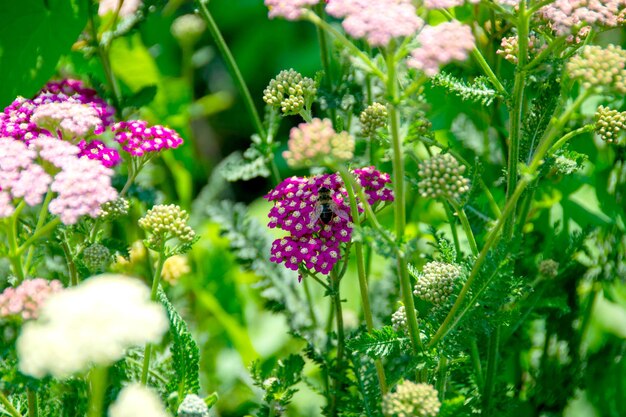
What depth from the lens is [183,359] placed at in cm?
161

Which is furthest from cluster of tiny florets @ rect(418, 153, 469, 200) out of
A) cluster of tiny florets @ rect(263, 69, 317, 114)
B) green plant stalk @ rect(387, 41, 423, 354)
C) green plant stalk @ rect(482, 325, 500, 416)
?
green plant stalk @ rect(482, 325, 500, 416)

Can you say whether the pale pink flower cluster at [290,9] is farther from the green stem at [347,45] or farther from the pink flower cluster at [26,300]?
the pink flower cluster at [26,300]

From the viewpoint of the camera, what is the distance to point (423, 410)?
130 cm

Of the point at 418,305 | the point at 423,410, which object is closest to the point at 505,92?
the point at 418,305

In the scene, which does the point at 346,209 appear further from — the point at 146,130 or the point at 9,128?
the point at 9,128

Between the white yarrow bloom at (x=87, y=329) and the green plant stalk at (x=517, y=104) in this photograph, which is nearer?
the white yarrow bloom at (x=87, y=329)

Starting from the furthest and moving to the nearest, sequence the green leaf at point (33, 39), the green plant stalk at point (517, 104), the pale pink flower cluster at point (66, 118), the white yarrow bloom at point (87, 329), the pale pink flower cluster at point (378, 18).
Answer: the green leaf at point (33, 39) < the pale pink flower cluster at point (66, 118) < the green plant stalk at point (517, 104) < the pale pink flower cluster at point (378, 18) < the white yarrow bloom at point (87, 329)

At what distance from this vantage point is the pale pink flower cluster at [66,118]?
158 cm

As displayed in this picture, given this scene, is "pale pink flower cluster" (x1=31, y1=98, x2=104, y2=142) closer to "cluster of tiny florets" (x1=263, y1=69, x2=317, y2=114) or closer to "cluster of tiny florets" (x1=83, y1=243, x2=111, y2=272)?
"cluster of tiny florets" (x1=83, y1=243, x2=111, y2=272)

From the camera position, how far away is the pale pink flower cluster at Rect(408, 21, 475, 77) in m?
1.24

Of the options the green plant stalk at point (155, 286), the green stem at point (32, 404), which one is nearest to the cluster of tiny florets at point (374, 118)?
the green plant stalk at point (155, 286)

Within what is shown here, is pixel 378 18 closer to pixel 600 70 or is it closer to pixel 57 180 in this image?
pixel 600 70

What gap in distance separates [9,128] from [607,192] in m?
1.70

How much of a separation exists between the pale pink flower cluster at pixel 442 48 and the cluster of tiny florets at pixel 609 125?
0.53m
